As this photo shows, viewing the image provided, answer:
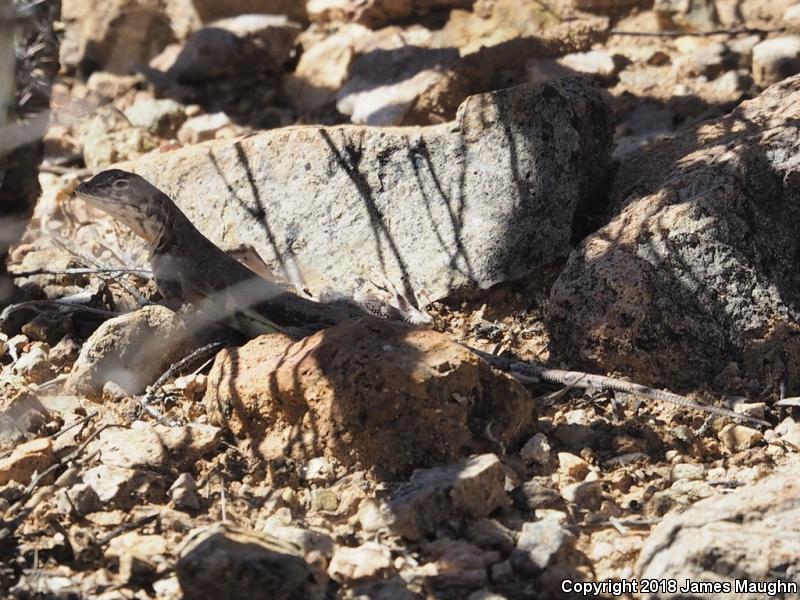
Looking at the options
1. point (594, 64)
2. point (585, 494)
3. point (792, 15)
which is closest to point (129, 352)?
point (585, 494)

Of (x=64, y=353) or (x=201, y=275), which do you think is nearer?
(x=64, y=353)

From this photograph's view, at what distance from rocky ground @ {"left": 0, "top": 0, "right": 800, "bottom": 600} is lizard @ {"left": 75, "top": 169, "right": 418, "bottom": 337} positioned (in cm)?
17

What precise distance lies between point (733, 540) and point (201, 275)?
3009 mm

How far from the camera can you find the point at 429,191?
5.38 m

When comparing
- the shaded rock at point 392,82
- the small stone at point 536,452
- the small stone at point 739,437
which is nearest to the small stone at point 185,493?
the small stone at point 536,452

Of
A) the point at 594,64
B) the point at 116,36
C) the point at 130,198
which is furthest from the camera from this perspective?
the point at 116,36

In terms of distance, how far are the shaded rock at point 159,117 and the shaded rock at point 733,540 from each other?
5.25 meters

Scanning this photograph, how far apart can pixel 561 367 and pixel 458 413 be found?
98 centimetres

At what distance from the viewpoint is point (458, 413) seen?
378 centimetres

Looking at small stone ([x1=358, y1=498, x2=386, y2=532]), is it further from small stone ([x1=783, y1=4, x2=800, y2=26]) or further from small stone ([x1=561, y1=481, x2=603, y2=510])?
small stone ([x1=783, y1=4, x2=800, y2=26])

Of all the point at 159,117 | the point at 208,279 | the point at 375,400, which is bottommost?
the point at 375,400

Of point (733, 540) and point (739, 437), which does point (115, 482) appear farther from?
point (739, 437)

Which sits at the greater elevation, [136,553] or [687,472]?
[136,553]

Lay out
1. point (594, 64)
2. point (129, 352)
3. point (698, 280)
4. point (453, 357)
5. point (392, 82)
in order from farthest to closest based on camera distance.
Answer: point (392, 82)
point (594, 64)
point (129, 352)
point (698, 280)
point (453, 357)
